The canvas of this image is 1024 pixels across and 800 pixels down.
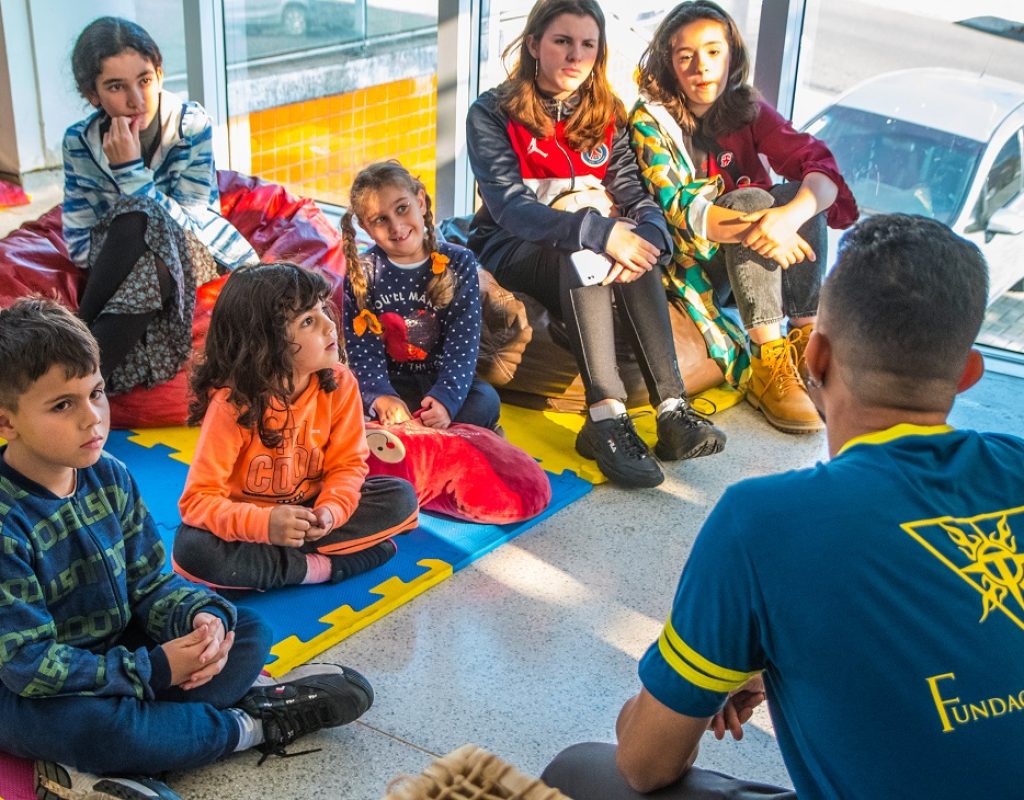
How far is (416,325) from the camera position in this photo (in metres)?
3.03

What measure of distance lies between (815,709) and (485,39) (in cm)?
357

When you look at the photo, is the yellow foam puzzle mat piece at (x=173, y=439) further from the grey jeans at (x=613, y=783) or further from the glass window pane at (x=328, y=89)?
the glass window pane at (x=328, y=89)

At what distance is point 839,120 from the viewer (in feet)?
13.4

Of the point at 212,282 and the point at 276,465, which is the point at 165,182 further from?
the point at 276,465

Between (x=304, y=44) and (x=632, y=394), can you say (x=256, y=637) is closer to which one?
(x=632, y=394)

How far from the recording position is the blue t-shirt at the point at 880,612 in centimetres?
111

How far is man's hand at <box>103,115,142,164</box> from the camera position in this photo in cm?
305

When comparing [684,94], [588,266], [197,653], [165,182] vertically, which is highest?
[684,94]

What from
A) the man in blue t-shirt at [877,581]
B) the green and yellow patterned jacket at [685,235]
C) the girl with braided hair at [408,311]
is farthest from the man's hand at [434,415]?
→ the man in blue t-shirt at [877,581]

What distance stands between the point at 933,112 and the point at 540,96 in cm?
145

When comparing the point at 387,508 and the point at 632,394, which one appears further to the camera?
the point at 632,394

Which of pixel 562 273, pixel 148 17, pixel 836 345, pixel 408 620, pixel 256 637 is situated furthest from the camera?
pixel 148 17

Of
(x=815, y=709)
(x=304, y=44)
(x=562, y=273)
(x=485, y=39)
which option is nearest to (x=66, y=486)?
(x=815, y=709)

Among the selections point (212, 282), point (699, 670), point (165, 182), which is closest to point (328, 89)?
point (165, 182)
